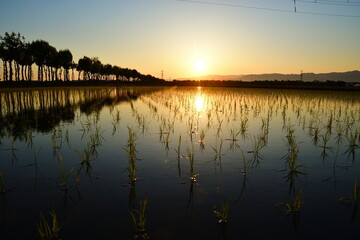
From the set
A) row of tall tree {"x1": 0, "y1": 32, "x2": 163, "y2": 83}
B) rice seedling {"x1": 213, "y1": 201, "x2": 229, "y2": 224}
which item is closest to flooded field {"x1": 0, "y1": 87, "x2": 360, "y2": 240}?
rice seedling {"x1": 213, "y1": 201, "x2": 229, "y2": 224}

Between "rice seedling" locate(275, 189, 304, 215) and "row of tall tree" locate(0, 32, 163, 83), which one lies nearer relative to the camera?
"rice seedling" locate(275, 189, 304, 215)

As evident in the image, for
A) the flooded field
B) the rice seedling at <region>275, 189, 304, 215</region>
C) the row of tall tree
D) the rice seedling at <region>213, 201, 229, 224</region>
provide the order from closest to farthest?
1. the flooded field
2. the rice seedling at <region>213, 201, 229, 224</region>
3. the rice seedling at <region>275, 189, 304, 215</region>
4. the row of tall tree

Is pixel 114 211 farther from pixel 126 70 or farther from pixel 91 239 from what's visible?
pixel 126 70

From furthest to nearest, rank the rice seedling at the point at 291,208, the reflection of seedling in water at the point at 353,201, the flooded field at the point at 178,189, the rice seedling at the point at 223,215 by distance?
1. the reflection of seedling in water at the point at 353,201
2. the rice seedling at the point at 291,208
3. the rice seedling at the point at 223,215
4. the flooded field at the point at 178,189

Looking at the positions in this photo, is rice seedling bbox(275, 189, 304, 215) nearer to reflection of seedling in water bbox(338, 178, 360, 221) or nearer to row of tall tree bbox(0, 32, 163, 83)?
reflection of seedling in water bbox(338, 178, 360, 221)

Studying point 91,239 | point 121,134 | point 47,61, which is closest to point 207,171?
point 91,239

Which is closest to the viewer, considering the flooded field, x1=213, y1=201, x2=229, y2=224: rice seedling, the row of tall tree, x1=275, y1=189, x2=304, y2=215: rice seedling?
the flooded field

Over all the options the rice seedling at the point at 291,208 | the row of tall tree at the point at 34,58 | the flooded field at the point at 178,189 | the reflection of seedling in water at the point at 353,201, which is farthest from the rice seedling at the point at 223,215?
the row of tall tree at the point at 34,58

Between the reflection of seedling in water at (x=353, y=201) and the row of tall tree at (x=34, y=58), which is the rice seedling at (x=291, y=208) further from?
the row of tall tree at (x=34, y=58)

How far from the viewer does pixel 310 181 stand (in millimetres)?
6730

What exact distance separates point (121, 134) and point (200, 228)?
8315mm

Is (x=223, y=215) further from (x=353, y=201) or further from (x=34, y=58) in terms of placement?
(x=34, y=58)

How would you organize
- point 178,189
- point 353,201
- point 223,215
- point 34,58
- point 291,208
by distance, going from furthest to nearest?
point 34,58
point 178,189
point 353,201
point 291,208
point 223,215

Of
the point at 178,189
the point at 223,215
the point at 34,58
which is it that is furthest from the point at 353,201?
the point at 34,58
